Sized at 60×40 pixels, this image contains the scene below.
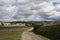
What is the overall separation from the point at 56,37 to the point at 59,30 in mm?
900

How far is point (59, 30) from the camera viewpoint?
19203 millimetres

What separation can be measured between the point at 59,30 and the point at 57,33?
0.41m

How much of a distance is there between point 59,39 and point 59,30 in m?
1.04

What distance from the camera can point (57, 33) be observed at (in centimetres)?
1934

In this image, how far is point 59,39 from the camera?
61.5ft

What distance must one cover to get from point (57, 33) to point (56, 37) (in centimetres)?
50

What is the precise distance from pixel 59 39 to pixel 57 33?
2.80ft
